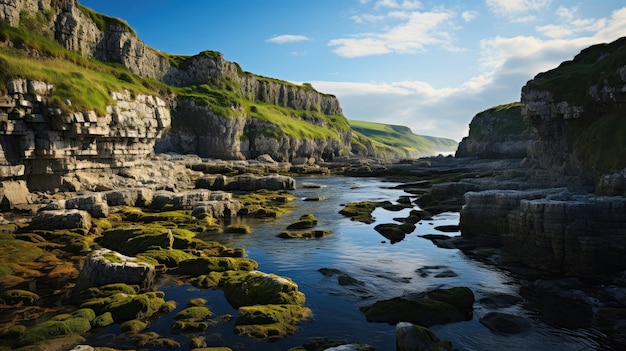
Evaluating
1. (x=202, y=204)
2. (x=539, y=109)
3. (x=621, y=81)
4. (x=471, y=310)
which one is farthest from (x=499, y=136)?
(x=471, y=310)

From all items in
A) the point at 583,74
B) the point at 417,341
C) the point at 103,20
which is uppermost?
the point at 103,20

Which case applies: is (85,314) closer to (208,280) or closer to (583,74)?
(208,280)

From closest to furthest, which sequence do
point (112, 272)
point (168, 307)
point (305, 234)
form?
point (168, 307), point (112, 272), point (305, 234)

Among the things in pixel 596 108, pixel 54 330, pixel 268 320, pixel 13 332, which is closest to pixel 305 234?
pixel 268 320

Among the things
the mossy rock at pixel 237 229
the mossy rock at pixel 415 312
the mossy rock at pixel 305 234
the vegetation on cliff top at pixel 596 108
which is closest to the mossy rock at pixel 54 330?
the mossy rock at pixel 415 312

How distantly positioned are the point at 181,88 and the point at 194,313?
11741 centimetres

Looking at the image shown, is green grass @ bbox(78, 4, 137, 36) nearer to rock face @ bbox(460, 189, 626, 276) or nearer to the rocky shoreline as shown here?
the rocky shoreline

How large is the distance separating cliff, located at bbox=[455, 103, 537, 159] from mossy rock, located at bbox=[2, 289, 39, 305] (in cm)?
12587

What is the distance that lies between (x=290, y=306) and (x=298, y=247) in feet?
41.3

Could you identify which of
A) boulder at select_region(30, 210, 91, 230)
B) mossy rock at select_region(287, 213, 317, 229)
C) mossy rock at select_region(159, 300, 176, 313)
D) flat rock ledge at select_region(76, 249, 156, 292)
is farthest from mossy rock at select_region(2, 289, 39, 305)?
mossy rock at select_region(287, 213, 317, 229)

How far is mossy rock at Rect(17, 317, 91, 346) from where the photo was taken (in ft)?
46.2

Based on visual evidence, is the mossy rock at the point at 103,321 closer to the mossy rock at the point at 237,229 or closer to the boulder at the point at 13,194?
the mossy rock at the point at 237,229

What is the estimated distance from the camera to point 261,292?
18.9 meters

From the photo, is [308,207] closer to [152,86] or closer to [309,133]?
[152,86]
